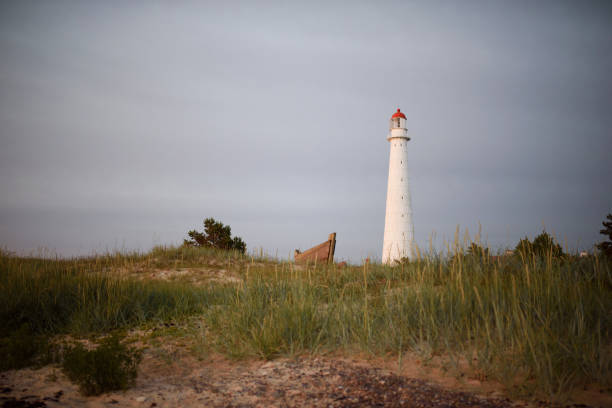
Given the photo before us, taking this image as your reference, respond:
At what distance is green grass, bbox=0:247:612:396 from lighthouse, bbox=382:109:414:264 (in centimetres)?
1519

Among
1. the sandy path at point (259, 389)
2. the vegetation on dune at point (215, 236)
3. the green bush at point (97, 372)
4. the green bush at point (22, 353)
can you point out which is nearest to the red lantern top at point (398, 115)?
the vegetation on dune at point (215, 236)

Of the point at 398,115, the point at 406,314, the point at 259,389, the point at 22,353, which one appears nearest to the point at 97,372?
the point at 259,389

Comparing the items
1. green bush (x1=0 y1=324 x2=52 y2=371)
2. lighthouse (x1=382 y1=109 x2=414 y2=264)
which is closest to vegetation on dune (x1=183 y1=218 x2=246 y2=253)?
lighthouse (x1=382 y1=109 x2=414 y2=264)

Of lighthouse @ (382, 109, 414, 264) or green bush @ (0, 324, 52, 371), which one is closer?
green bush @ (0, 324, 52, 371)

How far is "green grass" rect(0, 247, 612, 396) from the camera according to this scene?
3.96m

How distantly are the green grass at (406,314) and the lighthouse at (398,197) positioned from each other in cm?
1519

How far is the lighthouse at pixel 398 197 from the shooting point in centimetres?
2397

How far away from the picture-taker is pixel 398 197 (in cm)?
2417

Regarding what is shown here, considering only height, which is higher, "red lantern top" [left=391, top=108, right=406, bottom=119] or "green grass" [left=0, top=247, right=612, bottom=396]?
"red lantern top" [left=391, top=108, right=406, bottom=119]

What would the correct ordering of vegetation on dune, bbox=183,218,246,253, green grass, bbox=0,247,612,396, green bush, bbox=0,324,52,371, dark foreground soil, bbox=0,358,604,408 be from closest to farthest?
dark foreground soil, bbox=0,358,604,408
green grass, bbox=0,247,612,396
green bush, bbox=0,324,52,371
vegetation on dune, bbox=183,218,246,253

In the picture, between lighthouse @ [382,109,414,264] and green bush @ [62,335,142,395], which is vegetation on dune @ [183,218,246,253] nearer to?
lighthouse @ [382,109,414,264]

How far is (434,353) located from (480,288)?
1360mm

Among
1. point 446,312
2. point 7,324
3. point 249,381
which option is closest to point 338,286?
point 446,312

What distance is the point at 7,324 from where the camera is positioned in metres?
6.92
